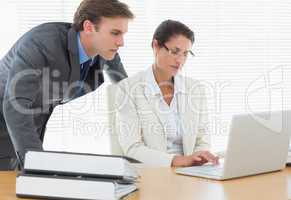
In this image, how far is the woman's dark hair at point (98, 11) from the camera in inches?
83.0

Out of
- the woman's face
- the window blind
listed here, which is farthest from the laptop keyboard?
the window blind

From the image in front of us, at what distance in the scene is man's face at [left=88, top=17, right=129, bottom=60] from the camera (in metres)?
2.12

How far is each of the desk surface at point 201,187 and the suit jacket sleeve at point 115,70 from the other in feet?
2.70

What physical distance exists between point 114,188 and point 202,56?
2315mm

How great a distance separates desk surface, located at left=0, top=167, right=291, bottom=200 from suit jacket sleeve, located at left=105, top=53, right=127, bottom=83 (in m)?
0.82

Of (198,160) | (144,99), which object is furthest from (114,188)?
(144,99)

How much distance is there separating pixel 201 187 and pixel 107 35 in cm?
88

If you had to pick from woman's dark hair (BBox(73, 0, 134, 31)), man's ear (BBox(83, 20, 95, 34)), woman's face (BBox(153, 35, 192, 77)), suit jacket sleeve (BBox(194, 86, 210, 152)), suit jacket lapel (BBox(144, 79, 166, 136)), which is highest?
woman's dark hair (BBox(73, 0, 134, 31))

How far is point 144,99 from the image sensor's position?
250 centimetres

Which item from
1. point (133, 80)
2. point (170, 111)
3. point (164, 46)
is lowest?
point (170, 111)

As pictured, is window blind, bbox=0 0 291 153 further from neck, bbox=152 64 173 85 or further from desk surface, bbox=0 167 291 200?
desk surface, bbox=0 167 291 200

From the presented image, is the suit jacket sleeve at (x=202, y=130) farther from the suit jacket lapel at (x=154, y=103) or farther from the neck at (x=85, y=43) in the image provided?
the neck at (x=85, y=43)

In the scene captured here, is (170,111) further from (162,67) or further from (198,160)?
(198,160)

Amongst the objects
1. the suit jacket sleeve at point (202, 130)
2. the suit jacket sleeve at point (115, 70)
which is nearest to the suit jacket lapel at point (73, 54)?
the suit jacket sleeve at point (115, 70)
